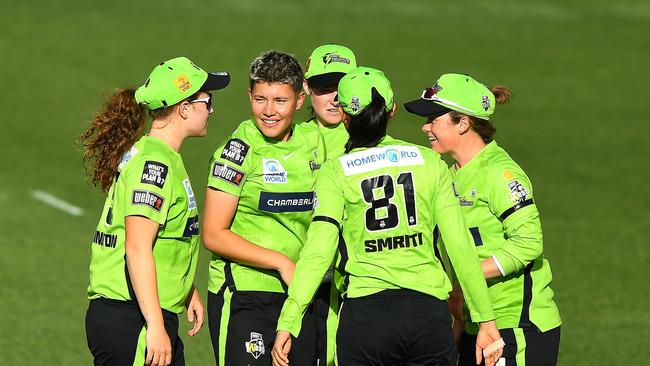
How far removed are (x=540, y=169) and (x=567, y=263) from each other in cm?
508

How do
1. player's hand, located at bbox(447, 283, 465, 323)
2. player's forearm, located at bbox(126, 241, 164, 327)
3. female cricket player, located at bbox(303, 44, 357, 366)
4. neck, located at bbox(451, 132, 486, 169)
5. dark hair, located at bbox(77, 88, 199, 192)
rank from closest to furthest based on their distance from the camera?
1. player's forearm, located at bbox(126, 241, 164, 327)
2. dark hair, located at bbox(77, 88, 199, 192)
3. neck, located at bbox(451, 132, 486, 169)
4. player's hand, located at bbox(447, 283, 465, 323)
5. female cricket player, located at bbox(303, 44, 357, 366)

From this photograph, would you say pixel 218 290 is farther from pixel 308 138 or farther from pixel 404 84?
pixel 404 84

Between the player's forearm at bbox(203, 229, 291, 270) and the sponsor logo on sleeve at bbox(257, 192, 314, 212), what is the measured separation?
10.5 inches

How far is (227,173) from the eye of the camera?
23.4ft

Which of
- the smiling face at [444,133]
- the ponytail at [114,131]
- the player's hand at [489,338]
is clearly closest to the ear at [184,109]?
the ponytail at [114,131]

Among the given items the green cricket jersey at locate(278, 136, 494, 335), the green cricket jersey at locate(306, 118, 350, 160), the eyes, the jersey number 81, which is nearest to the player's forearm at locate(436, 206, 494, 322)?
the green cricket jersey at locate(278, 136, 494, 335)

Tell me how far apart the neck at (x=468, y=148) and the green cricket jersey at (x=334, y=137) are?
842mm

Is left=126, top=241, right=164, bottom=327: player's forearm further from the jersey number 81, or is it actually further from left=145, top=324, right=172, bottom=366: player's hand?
the jersey number 81

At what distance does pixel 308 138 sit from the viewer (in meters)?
7.61

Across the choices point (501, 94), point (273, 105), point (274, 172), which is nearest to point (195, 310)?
point (274, 172)

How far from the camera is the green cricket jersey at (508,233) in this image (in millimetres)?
7148

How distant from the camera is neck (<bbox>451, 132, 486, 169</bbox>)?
742 centimetres

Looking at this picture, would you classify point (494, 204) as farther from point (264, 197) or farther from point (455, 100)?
point (264, 197)

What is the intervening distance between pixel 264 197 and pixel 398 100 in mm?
15225
